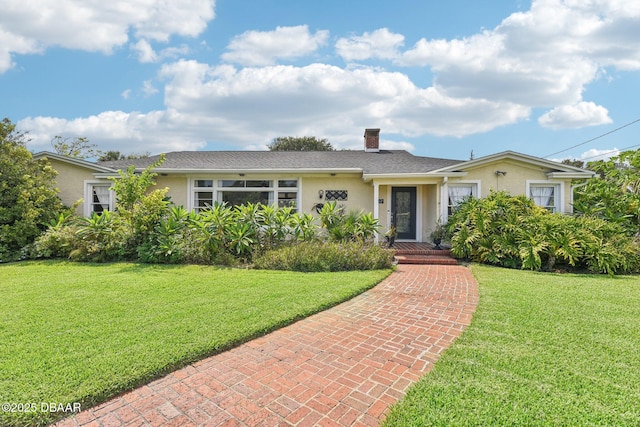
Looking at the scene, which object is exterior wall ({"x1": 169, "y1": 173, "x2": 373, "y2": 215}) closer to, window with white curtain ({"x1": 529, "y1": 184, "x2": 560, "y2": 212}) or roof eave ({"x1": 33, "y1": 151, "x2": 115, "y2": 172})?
roof eave ({"x1": 33, "y1": 151, "x2": 115, "y2": 172})

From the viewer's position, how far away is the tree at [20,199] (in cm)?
959

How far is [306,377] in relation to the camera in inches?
112

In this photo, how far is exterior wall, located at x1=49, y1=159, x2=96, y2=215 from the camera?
39.3ft

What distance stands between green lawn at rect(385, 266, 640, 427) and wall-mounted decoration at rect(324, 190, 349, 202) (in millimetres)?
A: 7658

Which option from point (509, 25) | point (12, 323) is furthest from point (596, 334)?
point (509, 25)

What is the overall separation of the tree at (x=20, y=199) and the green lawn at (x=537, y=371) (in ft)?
41.4

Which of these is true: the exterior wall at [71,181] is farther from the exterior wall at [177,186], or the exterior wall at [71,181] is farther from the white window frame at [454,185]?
the white window frame at [454,185]

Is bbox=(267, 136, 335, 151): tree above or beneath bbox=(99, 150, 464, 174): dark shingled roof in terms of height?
above

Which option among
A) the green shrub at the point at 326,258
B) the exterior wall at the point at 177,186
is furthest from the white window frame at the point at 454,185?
the exterior wall at the point at 177,186

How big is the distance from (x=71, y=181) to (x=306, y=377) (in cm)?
1381

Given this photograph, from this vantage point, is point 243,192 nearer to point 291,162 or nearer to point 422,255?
point 291,162

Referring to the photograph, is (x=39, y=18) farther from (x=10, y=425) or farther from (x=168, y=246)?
(x=10, y=425)


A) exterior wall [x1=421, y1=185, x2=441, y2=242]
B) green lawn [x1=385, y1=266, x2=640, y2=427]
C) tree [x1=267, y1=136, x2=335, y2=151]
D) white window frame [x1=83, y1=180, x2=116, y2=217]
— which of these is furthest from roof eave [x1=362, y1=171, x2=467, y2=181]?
tree [x1=267, y1=136, x2=335, y2=151]

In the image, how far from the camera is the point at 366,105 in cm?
1780
